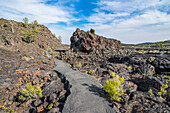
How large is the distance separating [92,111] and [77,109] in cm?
111

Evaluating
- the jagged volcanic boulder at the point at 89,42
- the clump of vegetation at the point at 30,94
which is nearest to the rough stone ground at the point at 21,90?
the clump of vegetation at the point at 30,94

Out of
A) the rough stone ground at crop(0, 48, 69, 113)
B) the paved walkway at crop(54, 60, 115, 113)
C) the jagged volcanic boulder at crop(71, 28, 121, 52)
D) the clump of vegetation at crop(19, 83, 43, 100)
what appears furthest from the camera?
the jagged volcanic boulder at crop(71, 28, 121, 52)

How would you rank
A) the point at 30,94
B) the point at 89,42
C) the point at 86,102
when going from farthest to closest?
the point at 89,42
the point at 30,94
the point at 86,102

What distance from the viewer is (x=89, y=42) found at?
34.9 meters

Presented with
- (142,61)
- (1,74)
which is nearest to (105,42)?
(142,61)

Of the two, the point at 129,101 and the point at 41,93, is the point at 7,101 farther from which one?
the point at 129,101

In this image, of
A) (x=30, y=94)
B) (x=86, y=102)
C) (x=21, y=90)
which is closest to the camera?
(x=86, y=102)

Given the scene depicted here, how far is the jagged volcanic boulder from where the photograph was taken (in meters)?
34.7

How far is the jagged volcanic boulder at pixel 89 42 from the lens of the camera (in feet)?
114

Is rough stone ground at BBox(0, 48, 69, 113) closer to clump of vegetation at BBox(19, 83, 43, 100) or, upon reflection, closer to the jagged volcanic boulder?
clump of vegetation at BBox(19, 83, 43, 100)

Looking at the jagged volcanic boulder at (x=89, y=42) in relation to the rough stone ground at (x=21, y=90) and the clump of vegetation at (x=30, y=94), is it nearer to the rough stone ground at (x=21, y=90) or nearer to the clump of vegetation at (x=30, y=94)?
the rough stone ground at (x=21, y=90)

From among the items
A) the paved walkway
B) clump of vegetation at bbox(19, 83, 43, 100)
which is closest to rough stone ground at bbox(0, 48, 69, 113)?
clump of vegetation at bbox(19, 83, 43, 100)

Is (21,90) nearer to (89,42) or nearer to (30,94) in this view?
(30,94)

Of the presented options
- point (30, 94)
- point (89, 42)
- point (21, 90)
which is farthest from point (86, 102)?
point (89, 42)
